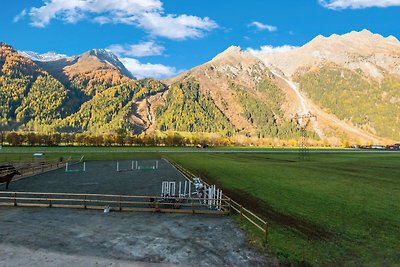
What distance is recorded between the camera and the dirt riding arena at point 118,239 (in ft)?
70.5

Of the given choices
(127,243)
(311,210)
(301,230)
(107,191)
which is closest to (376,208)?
(311,210)

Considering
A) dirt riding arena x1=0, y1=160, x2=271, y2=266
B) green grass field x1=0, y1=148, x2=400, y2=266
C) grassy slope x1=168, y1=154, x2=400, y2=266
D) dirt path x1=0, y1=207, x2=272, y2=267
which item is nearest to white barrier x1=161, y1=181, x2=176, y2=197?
dirt riding arena x1=0, y1=160, x2=271, y2=266

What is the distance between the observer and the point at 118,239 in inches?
998

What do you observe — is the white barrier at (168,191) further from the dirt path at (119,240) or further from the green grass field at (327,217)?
the green grass field at (327,217)

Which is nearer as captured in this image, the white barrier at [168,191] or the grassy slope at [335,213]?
the grassy slope at [335,213]

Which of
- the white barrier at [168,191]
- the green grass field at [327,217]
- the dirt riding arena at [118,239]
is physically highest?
the white barrier at [168,191]

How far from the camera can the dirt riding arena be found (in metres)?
21.5

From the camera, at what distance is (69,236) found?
25844 millimetres

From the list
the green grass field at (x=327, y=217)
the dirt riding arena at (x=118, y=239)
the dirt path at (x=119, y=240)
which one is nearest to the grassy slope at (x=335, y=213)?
the green grass field at (x=327, y=217)

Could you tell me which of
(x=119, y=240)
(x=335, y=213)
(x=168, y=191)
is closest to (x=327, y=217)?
(x=335, y=213)

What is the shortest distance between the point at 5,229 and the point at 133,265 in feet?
43.4

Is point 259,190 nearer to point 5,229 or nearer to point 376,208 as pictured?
point 376,208

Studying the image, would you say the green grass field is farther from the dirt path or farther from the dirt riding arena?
the dirt riding arena

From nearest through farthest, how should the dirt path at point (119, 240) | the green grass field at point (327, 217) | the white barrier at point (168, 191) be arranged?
the dirt path at point (119, 240) < the green grass field at point (327, 217) < the white barrier at point (168, 191)
